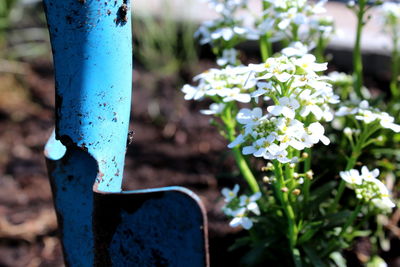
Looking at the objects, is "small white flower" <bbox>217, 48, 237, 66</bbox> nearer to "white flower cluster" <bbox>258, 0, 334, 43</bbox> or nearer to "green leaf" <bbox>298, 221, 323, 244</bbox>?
"white flower cluster" <bbox>258, 0, 334, 43</bbox>

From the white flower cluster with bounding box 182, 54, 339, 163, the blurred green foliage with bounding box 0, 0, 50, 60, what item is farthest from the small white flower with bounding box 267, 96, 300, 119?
the blurred green foliage with bounding box 0, 0, 50, 60

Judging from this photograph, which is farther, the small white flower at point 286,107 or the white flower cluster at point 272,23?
the white flower cluster at point 272,23

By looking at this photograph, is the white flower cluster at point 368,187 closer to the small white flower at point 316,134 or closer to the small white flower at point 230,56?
the small white flower at point 316,134

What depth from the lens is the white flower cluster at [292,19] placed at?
1.35 meters

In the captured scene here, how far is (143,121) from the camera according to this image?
2553mm

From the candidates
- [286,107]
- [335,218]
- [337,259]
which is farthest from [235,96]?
[337,259]

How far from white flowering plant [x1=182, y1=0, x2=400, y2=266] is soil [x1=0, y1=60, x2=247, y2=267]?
334 mm

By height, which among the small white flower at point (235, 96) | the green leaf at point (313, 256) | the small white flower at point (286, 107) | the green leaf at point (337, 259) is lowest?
the green leaf at point (337, 259)

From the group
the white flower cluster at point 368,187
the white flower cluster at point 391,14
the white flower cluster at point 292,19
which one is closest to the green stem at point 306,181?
the white flower cluster at point 368,187

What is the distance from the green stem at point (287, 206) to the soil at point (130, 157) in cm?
40

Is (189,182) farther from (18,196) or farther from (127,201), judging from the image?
(127,201)

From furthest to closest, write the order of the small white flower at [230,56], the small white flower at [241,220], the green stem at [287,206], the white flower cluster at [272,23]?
1. the small white flower at [230,56]
2. the white flower cluster at [272,23]
3. the small white flower at [241,220]
4. the green stem at [287,206]

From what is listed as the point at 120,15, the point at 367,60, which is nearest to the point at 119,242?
the point at 120,15

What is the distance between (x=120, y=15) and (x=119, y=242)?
450 millimetres
